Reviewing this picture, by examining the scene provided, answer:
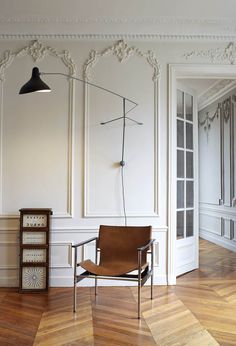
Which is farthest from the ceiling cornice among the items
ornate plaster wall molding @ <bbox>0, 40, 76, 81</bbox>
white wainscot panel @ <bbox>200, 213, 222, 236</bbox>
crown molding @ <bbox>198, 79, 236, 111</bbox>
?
white wainscot panel @ <bbox>200, 213, 222, 236</bbox>

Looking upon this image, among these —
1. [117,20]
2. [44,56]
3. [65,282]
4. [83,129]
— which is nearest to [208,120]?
[117,20]

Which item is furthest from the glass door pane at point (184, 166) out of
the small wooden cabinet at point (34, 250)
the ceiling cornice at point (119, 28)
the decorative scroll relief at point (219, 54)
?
the small wooden cabinet at point (34, 250)

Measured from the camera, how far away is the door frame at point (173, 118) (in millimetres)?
4293

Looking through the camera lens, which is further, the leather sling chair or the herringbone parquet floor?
the leather sling chair

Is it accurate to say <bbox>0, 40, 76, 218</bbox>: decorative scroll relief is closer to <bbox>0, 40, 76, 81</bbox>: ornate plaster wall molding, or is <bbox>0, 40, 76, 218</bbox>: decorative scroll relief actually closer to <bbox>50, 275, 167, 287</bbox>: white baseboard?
<bbox>0, 40, 76, 81</bbox>: ornate plaster wall molding

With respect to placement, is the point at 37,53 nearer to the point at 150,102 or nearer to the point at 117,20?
the point at 117,20

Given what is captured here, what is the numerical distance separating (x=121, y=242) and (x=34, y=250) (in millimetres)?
983

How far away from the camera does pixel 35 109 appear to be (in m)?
4.30

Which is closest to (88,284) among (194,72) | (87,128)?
(87,128)

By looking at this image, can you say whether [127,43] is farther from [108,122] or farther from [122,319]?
[122,319]

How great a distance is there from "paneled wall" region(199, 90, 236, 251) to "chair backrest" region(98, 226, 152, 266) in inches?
122

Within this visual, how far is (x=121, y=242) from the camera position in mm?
3854

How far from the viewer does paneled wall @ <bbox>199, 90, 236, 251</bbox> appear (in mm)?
6445

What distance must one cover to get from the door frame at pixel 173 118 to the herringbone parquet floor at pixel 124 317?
38 cm
